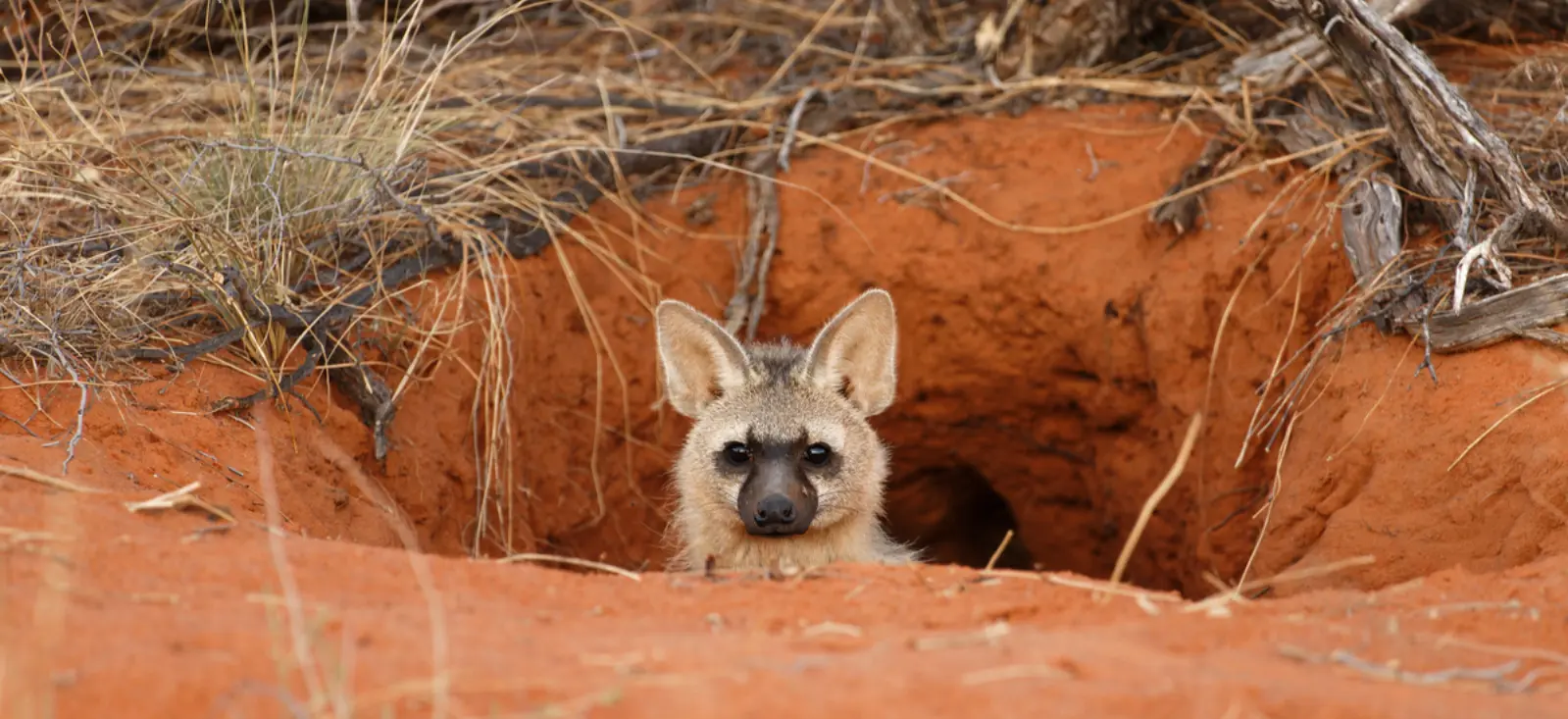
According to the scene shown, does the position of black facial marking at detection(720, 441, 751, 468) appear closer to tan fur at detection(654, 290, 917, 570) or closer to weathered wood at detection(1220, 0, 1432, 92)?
tan fur at detection(654, 290, 917, 570)

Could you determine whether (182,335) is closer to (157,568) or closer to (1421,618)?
(157,568)

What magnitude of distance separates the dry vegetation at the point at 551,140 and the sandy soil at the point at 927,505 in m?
0.17

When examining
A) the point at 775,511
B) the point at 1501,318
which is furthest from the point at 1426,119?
the point at 775,511

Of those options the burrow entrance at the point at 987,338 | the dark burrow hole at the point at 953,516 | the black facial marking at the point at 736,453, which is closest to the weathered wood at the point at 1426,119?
the burrow entrance at the point at 987,338

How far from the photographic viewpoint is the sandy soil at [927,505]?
2.46 metres

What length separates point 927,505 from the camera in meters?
8.20

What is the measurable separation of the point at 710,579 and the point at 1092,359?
3.38m

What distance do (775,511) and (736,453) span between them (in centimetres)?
47

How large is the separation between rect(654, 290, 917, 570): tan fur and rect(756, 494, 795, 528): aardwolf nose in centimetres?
26

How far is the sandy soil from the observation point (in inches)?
96.8

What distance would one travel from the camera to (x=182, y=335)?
16.3ft

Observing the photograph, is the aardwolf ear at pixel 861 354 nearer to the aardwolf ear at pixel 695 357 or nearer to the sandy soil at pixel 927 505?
the aardwolf ear at pixel 695 357

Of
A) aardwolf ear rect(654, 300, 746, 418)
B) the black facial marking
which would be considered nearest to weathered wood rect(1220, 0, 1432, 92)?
aardwolf ear rect(654, 300, 746, 418)

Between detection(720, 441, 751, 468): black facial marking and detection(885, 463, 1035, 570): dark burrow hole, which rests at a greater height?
detection(720, 441, 751, 468): black facial marking
